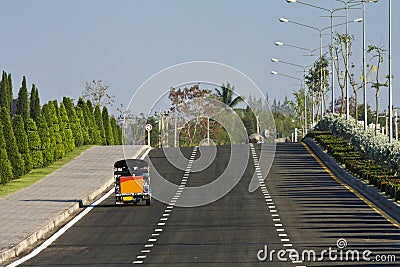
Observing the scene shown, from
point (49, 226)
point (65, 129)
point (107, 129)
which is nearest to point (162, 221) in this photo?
point (49, 226)

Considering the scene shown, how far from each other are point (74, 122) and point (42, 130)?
9117mm

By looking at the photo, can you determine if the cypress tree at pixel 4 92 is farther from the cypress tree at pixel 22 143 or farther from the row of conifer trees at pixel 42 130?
the cypress tree at pixel 22 143

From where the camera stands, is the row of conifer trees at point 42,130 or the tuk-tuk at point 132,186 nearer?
the tuk-tuk at point 132,186

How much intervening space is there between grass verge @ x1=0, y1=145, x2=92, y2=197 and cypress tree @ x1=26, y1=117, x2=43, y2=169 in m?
0.41

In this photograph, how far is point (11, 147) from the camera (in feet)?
127

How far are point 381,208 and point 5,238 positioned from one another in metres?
11.0

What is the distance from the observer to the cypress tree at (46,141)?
44.8 m

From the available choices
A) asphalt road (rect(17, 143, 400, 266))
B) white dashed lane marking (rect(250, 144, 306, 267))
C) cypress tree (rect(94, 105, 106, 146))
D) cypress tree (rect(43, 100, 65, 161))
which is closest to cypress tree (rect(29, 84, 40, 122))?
cypress tree (rect(94, 105, 106, 146))

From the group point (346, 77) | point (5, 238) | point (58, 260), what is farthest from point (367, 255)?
point (346, 77)

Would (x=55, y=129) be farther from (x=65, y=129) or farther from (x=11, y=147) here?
(x=11, y=147)

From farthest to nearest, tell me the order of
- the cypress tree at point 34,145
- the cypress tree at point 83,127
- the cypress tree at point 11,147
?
the cypress tree at point 83,127 → the cypress tree at point 34,145 → the cypress tree at point 11,147

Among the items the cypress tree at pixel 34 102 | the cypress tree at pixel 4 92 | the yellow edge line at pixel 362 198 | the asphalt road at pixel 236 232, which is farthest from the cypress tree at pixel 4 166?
the cypress tree at pixel 4 92

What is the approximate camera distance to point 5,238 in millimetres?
20672

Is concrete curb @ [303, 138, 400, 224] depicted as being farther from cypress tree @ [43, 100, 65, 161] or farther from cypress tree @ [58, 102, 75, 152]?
cypress tree @ [58, 102, 75, 152]
